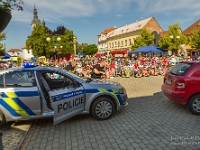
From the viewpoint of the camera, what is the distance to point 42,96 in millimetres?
4211

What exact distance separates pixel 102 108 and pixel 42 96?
1.65 meters

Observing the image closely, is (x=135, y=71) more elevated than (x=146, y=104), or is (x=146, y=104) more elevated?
(x=135, y=71)

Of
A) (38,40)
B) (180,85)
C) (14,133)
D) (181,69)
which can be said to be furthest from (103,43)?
(14,133)

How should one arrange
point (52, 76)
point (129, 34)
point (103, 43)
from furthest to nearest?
point (103, 43), point (129, 34), point (52, 76)

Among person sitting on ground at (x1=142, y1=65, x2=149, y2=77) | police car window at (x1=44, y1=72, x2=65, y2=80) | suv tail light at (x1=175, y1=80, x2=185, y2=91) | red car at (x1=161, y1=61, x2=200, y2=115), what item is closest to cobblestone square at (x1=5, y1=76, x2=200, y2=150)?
red car at (x1=161, y1=61, x2=200, y2=115)

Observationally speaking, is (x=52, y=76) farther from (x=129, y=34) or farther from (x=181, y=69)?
(x=129, y=34)

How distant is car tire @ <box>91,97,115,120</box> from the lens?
15.3ft

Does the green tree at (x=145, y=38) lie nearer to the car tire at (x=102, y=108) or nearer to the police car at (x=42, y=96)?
the car tire at (x=102, y=108)

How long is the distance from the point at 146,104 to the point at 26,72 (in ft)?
13.8

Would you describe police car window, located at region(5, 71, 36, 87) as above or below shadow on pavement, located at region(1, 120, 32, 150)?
above

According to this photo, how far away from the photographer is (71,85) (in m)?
4.43

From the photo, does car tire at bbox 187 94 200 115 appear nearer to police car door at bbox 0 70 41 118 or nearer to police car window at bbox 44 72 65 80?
police car window at bbox 44 72 65 80

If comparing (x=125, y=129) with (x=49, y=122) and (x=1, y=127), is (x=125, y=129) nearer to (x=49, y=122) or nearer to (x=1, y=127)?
(x=49, y=122)

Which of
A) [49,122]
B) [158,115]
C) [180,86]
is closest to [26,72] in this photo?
[49,122]
